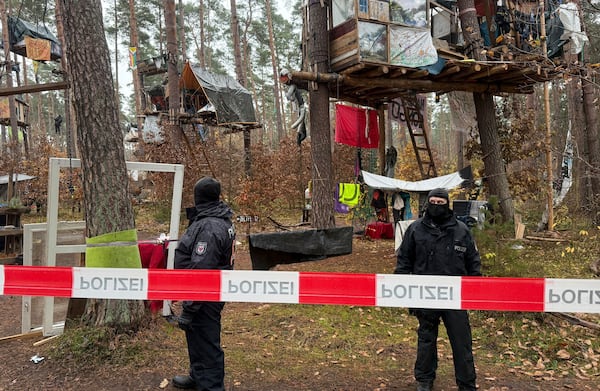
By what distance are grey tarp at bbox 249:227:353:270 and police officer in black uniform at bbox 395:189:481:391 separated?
14.0 ft

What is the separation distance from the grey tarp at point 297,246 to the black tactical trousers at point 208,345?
4.16 meters

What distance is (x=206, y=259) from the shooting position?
Result: 3.17 meters

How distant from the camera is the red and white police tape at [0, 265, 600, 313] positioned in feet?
10.4

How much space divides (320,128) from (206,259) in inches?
231

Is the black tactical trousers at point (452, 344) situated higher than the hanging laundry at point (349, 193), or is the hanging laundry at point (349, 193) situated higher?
the hanging laundry at point (349, 193)

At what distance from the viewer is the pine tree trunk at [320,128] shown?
873 cm

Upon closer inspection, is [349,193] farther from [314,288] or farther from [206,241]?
[206,241]

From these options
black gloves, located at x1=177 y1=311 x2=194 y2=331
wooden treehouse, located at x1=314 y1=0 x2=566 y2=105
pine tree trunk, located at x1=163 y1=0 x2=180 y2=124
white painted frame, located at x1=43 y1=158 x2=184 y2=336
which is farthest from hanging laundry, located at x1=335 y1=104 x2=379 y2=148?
black gloves, located at x1=177 y1=311 x2=194 y2=331

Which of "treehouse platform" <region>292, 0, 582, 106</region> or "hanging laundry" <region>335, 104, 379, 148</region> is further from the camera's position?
"hanging laundry" <region>335, 104, 379, 148</region>

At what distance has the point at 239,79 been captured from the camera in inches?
733

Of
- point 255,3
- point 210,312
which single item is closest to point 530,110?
point 210,312

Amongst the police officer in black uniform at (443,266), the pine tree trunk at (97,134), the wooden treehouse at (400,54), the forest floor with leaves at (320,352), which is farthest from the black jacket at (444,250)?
the wooden treehouse at (400,54)

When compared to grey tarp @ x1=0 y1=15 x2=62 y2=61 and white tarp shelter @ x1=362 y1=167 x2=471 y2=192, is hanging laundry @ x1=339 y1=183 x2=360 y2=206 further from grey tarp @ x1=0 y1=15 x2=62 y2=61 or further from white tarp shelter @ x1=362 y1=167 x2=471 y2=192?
grey tarp @ x1=0 y1=15 x2=62 y2=61

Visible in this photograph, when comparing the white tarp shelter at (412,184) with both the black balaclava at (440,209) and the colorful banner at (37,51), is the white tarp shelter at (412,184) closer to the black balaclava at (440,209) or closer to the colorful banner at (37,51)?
the black balaclava at (440,209)
